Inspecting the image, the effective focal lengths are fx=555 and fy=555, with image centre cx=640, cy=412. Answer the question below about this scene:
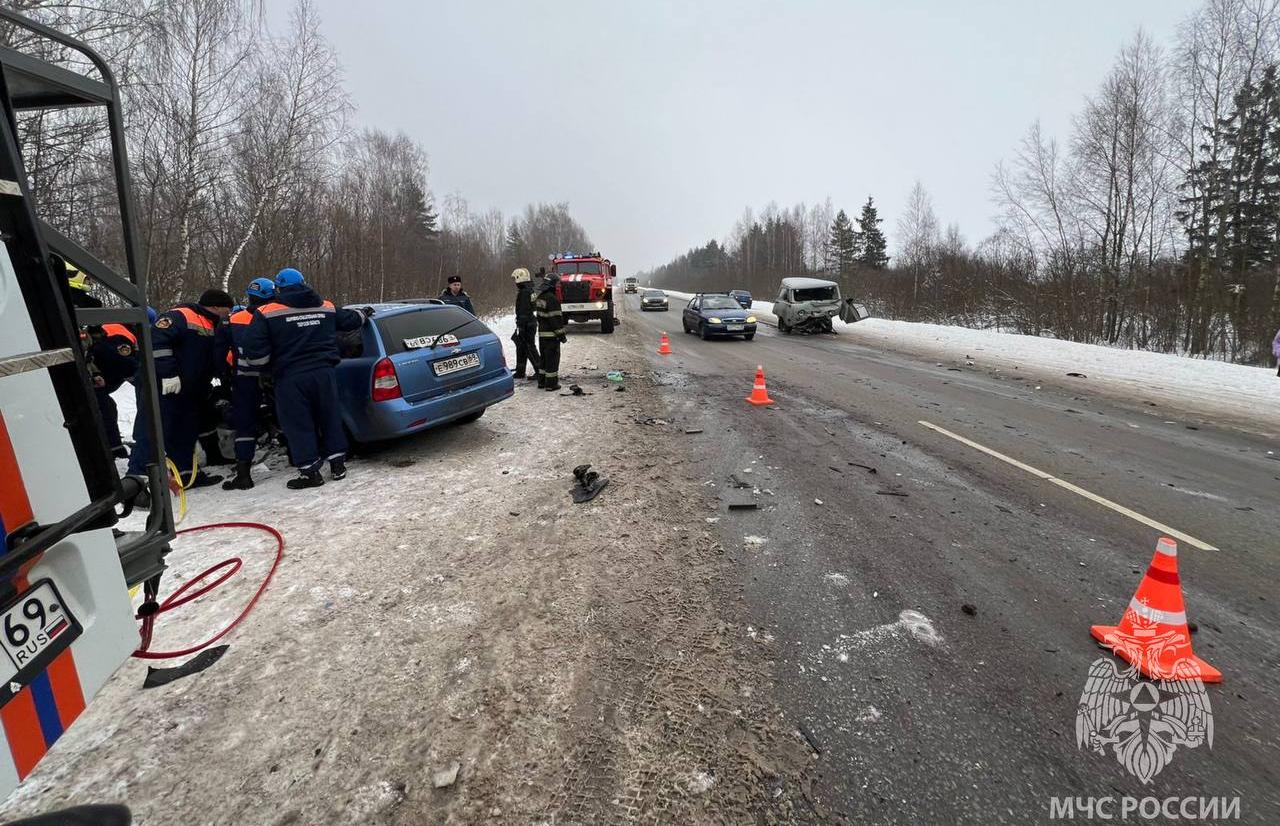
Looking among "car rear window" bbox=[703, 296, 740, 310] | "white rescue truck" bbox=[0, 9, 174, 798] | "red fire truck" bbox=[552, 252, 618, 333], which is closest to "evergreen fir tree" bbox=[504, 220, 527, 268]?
"red fire truck" bbox=[552, 252, 618, 333]

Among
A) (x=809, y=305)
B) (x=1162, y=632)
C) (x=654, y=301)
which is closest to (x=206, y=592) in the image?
(x=1162, y=632)

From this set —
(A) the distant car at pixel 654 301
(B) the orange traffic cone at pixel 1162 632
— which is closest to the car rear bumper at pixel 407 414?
(B) the orange traffic cone at pixel 1162 632

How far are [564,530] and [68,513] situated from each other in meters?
2.97

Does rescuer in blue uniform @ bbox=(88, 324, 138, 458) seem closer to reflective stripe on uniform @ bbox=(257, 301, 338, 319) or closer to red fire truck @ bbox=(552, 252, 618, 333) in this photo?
reflective stripe on uniform @ bbox=(257, 301, 338, 319)

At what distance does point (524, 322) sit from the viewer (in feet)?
33.9

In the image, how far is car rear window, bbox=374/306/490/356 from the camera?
18.6 ft

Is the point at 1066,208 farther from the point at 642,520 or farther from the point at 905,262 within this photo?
the point at 642,520

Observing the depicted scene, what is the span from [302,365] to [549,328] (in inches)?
187

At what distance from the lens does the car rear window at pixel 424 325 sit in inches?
223

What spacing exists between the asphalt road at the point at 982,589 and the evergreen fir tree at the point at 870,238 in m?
55.9

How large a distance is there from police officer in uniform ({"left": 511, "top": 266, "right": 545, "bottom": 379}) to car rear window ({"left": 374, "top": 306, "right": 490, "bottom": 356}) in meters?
3.26

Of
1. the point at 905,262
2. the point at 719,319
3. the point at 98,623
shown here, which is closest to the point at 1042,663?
the point at 98,623

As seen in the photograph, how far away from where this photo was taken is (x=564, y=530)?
13.6 ft

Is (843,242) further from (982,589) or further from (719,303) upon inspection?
(982,589)
